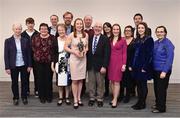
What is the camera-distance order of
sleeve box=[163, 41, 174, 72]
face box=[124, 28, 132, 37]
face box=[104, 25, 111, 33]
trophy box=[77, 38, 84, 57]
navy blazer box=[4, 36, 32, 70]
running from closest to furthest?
sleeve box=[163, 41, 174, 72], trophy box=[77, 38, 84, 57], navy blazer box=[4, 36, 32, 70], face box=[124, 28, 132, 37], face box=[104, 25, 111, 33]

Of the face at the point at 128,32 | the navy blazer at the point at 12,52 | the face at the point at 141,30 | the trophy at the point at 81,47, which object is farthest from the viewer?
the face at the point at 128,32

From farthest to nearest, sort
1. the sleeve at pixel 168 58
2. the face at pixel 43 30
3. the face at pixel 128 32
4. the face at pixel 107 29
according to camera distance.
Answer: the face at pixel 107 29, the face at pixel 128 32, the face at pixel 43 30, the sleeve at pixel 168 58

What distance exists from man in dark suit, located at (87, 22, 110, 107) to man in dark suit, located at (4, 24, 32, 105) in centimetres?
105

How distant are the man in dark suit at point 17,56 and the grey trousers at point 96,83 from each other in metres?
1.06

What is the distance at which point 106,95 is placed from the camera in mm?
6785

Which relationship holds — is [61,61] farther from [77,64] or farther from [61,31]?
[61,31]

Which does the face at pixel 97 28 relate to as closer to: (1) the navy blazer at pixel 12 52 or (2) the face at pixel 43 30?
(2) the face at pixel 43 30

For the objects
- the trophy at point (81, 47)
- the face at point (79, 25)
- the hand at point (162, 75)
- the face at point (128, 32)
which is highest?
the face at point (79, 25)

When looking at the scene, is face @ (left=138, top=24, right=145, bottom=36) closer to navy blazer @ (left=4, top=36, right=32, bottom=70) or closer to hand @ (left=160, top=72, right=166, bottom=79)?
hand @ (left=160, top=72, right=166, bottom=79)

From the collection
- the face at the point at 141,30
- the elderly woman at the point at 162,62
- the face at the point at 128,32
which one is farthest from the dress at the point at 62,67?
the elderly woman at the point at 162,62

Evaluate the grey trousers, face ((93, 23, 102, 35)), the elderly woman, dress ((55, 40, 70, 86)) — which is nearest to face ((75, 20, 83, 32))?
face ((93, 23, 102, 35))

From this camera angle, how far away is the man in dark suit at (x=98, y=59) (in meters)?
5.84

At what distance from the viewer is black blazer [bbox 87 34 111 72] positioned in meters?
5.82

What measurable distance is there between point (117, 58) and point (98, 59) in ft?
1.03
